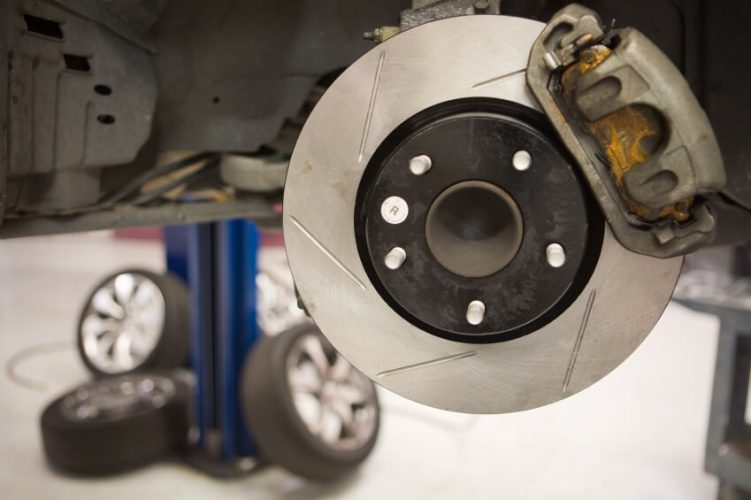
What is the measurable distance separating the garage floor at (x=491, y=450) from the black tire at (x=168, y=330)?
0.67ft

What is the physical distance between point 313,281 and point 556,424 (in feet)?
4.92

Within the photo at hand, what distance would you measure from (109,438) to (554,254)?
137cm

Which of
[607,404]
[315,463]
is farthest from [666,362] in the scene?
[315,463]

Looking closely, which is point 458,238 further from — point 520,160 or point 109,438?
point 109,438

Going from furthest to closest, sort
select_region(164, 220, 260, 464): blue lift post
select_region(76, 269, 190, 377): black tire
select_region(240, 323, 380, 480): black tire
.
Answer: select_region(76, 269, 190, 377): black tire → select_region(164, 220, 260, 464): blue lift post → select_region(240, 323, 380, 480): black tire

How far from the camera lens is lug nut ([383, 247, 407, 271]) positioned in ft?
1.49

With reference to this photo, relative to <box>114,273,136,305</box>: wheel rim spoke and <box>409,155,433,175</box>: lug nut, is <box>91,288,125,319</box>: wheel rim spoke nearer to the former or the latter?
<box>114,273,136,305</box>: wheel rim spoke

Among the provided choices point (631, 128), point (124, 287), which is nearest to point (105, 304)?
point (124, 287)

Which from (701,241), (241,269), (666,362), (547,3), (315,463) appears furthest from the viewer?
(666,362)

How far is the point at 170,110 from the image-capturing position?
844 millimetres

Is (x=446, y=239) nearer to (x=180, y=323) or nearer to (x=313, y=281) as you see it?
(x=313, y=281)

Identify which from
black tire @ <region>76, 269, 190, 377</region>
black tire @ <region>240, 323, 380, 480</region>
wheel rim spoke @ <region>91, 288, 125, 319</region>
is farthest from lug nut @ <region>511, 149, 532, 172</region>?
wheel rim spoke @ <region>91, 288, 125, 319</region>

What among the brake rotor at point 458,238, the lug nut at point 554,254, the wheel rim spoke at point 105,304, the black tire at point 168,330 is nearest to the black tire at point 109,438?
the black tire at point 168,330

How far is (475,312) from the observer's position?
0.46m
